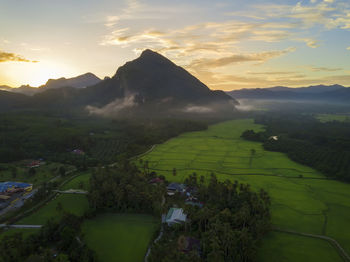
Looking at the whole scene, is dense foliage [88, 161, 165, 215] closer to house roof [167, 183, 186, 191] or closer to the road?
house roof [167, 183, 186, 191]

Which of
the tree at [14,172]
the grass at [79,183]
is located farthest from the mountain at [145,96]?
the grass at [79,183]

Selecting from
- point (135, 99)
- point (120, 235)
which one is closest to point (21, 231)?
point (120, 235)

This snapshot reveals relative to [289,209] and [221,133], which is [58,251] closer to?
[289,209]

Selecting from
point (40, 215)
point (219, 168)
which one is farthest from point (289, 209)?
point (40, 215)

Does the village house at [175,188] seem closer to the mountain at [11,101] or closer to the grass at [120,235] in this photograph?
the grass at [120,235]

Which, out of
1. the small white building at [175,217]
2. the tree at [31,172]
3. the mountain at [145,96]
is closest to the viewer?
the small white building at [175,217]

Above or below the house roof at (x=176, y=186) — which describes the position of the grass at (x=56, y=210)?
below
